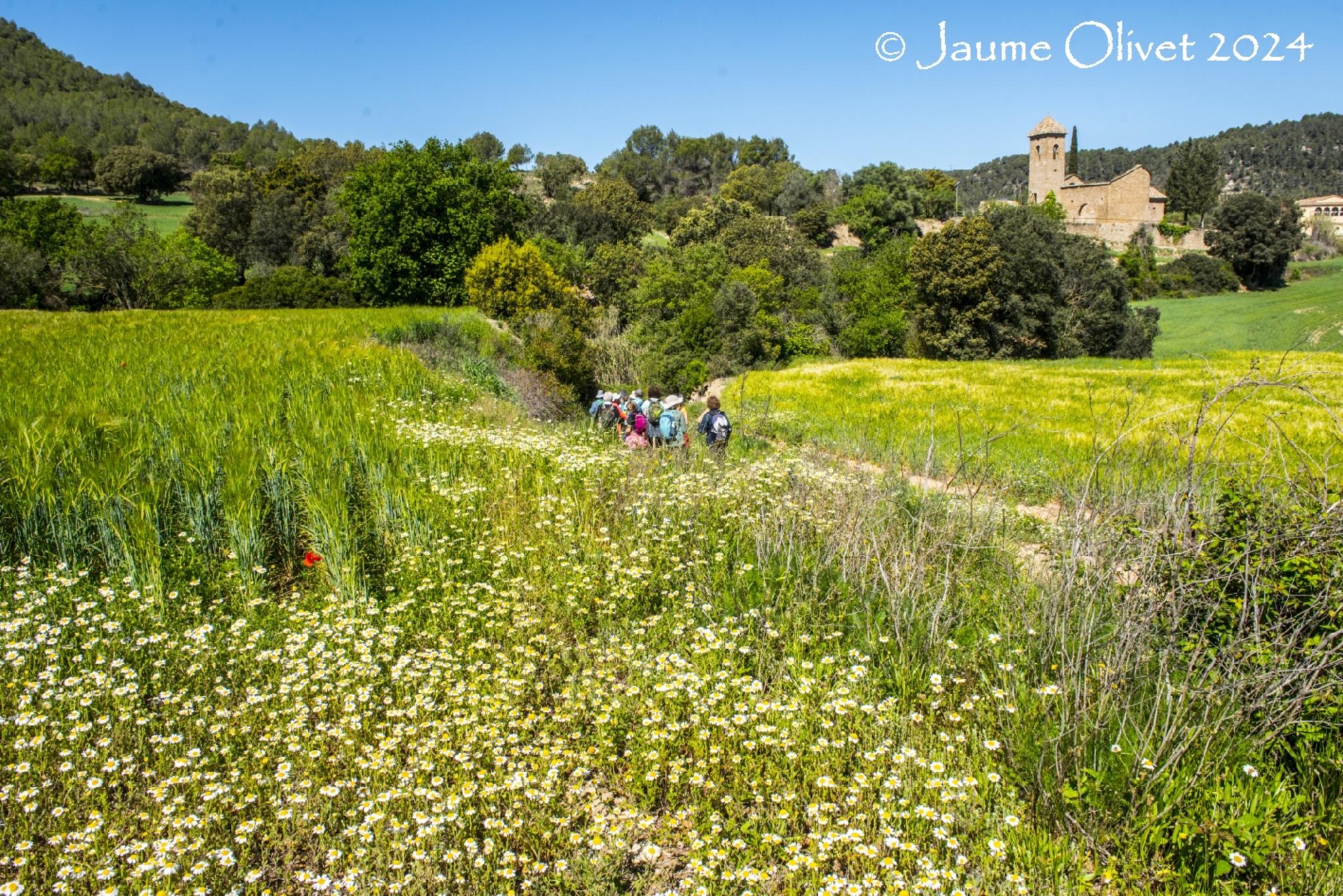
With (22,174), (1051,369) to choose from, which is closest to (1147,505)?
(1051,369)

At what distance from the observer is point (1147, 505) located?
5.91m

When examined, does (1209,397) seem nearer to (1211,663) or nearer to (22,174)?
(1211,663)

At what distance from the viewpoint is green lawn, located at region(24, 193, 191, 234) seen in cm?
7181

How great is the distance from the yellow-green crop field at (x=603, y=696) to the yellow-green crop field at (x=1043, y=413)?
1209 mm

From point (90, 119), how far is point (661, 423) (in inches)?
5235

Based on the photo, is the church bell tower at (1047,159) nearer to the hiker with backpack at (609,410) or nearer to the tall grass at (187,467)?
the hiker with backpack at (609,410)

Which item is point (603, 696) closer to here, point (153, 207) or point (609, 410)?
point (609, 410)

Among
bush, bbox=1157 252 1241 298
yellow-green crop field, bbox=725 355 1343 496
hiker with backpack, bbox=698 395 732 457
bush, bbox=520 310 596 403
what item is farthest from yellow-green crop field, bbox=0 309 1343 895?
bush, bbox=1157 252 1241 298

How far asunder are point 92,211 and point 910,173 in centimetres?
9009

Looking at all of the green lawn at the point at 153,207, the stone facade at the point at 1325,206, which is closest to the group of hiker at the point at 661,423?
the green lawn at the point at 153,207

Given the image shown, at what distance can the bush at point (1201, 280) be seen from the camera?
70500 millimetres

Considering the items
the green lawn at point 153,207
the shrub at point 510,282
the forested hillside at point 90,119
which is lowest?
the shrub at point 510,282

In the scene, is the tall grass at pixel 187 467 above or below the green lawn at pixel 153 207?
below

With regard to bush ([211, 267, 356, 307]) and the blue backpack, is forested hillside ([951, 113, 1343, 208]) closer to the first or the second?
bush ([211, 267, 356, 307])
